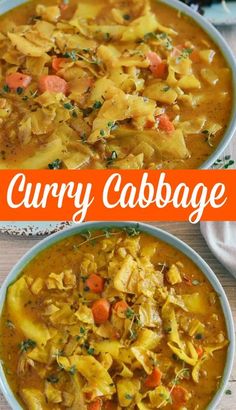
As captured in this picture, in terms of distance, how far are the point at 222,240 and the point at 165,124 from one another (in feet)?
2.00

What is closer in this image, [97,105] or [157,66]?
[97,105]

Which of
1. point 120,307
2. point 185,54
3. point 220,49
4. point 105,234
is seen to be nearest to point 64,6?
point 185,54

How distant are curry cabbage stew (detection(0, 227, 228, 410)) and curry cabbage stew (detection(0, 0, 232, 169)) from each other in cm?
47

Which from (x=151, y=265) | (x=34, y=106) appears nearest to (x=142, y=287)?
(x=151, y=265)

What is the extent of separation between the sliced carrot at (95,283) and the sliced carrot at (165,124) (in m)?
0.83

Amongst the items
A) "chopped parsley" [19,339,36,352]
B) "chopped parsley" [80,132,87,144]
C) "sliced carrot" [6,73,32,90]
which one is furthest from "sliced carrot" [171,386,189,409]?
"sliced carrot" [6,73,32,90]

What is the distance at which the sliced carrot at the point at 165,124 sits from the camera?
3422 millimetres

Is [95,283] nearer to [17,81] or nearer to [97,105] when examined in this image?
[97,105]

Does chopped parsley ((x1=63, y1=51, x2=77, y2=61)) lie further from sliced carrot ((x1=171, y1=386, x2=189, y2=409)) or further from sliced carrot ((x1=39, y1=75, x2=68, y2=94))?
sliced carrot ((x1=171, y1=386, x2=189, y2=409))

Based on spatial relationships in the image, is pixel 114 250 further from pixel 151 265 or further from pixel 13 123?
pixel 13 123

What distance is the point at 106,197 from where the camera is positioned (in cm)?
335

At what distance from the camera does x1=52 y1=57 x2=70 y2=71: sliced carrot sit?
11.7 feet

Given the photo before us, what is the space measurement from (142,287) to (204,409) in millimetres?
529

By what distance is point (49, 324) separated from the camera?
2910 mm
